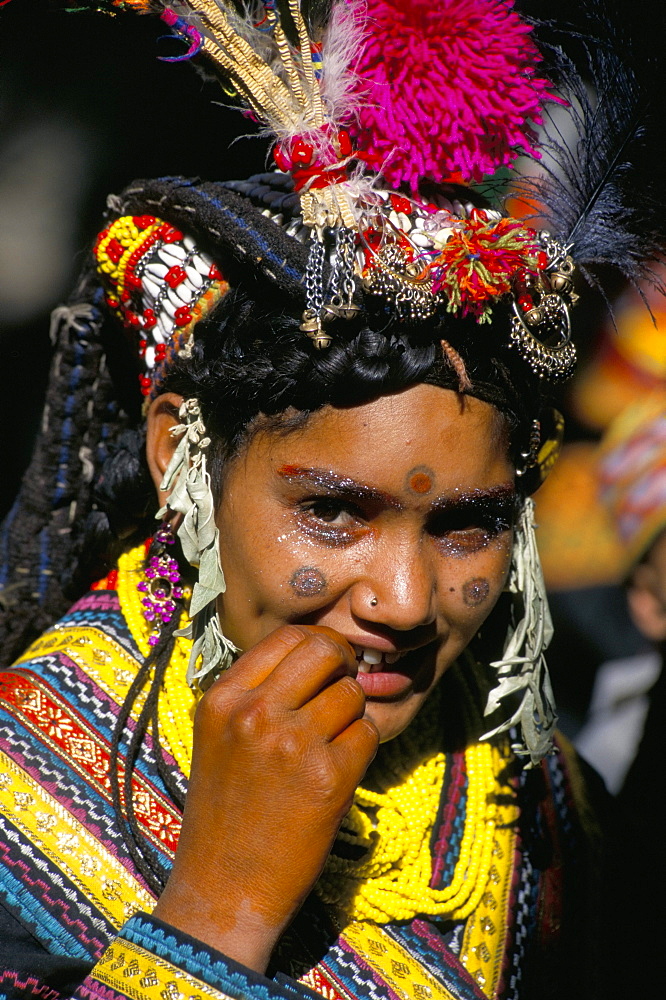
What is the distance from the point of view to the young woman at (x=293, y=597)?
148 cm

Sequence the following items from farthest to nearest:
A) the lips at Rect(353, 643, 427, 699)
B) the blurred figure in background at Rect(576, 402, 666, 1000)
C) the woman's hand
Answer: the blurred figure in background at Rect(576, 402, 666, 1000), the lips at Rect(353, 643, 427, 699), the woman's hand

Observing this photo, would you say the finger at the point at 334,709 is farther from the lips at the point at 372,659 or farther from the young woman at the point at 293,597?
the lips at the point at 372,659

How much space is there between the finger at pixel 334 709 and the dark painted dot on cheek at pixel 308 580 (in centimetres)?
19

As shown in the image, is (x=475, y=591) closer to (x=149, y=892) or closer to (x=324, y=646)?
(x=324, y=646)

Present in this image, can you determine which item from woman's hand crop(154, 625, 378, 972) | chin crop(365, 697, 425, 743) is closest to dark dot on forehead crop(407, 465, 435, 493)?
woman's hand crop(154, 625, 378, 972)

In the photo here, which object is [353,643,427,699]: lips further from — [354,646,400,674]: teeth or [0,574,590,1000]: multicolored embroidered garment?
[0,574,590,1000]: multicolored embroidered garment

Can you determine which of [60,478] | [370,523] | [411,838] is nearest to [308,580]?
[370,523]

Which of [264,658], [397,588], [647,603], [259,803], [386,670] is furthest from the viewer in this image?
[647,603]

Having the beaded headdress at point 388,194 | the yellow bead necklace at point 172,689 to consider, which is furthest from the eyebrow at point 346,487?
the yellow bead necklace at point 172,689

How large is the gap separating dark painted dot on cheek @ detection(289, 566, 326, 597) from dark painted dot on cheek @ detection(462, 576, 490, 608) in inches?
12.0

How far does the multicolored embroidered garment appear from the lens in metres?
1.44

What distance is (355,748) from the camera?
1531 millimetres

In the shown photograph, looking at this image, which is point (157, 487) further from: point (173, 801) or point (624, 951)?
point (624, 951)

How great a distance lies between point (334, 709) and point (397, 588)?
26 centimetres
